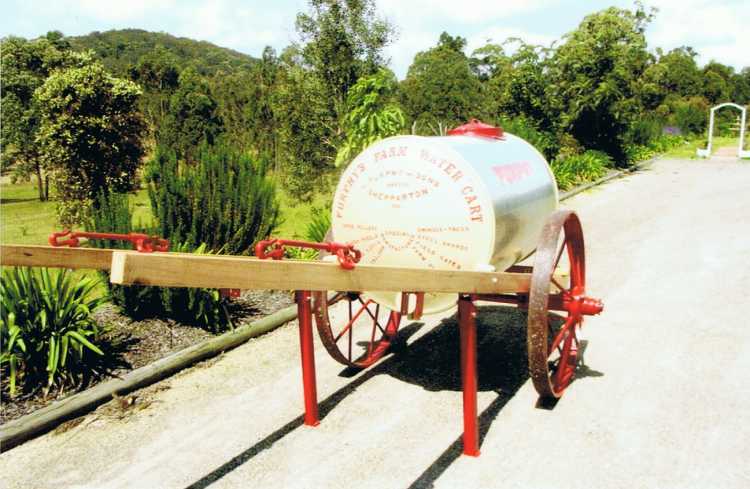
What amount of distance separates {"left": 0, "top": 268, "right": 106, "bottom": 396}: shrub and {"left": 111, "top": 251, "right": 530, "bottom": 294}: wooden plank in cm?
282

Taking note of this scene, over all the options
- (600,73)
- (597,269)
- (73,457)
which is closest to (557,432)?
(73,457)

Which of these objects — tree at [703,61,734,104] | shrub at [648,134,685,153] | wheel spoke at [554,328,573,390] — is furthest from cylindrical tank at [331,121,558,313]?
tree at [703,61,734,104]

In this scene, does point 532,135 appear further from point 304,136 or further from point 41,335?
point 41,335

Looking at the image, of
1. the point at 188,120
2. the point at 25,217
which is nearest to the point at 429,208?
the point at 25,217

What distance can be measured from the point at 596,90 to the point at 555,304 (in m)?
17.8

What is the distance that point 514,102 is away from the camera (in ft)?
64.6

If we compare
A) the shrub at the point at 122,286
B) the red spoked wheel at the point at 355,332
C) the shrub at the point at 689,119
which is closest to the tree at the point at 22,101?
the shrub at the point at 122,286

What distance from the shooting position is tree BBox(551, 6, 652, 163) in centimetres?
2075

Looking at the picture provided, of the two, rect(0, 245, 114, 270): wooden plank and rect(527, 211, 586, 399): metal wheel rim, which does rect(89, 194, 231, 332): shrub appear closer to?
→ rect(0, 245, 114, 270): wooden plank

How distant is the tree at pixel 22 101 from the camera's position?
19.1 metres

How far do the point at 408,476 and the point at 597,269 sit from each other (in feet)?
19.3

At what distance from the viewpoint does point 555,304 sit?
4.89 metres

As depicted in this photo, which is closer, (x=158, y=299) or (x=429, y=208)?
(x=429, y=208)

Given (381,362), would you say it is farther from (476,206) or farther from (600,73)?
(600,73)
